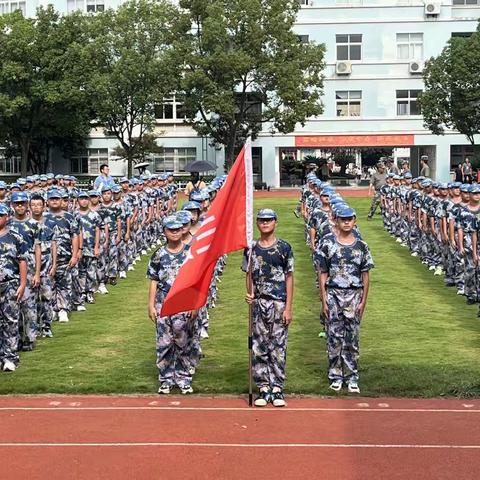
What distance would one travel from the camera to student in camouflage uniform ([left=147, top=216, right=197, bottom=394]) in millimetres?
8305

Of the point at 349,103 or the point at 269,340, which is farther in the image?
the point at 349,103

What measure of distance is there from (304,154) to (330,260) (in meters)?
45.7

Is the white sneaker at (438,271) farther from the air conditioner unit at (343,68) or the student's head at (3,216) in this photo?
the air conditioner unit at (343,68)

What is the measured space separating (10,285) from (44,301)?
1.91 m

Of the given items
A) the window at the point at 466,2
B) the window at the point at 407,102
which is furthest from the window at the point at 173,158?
the window at the point at 466,2

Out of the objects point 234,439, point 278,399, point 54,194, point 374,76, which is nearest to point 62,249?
point 54,194

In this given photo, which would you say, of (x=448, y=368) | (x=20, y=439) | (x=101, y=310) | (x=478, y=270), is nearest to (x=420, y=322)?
(x=478, y=270)

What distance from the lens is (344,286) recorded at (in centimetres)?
832

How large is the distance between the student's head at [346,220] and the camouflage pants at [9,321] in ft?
11.9

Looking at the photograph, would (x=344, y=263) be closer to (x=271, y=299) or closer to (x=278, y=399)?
(x=271, y=299)

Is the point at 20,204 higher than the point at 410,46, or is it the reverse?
the point at 410,46

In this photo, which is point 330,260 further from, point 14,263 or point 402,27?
point 402,27

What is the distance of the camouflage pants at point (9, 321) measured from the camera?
9227 mm

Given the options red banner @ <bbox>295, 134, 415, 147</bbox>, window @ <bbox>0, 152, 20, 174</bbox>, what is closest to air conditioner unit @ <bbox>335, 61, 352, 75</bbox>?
red banner @ <bbox>295, 134, 415, 147</bbox>
